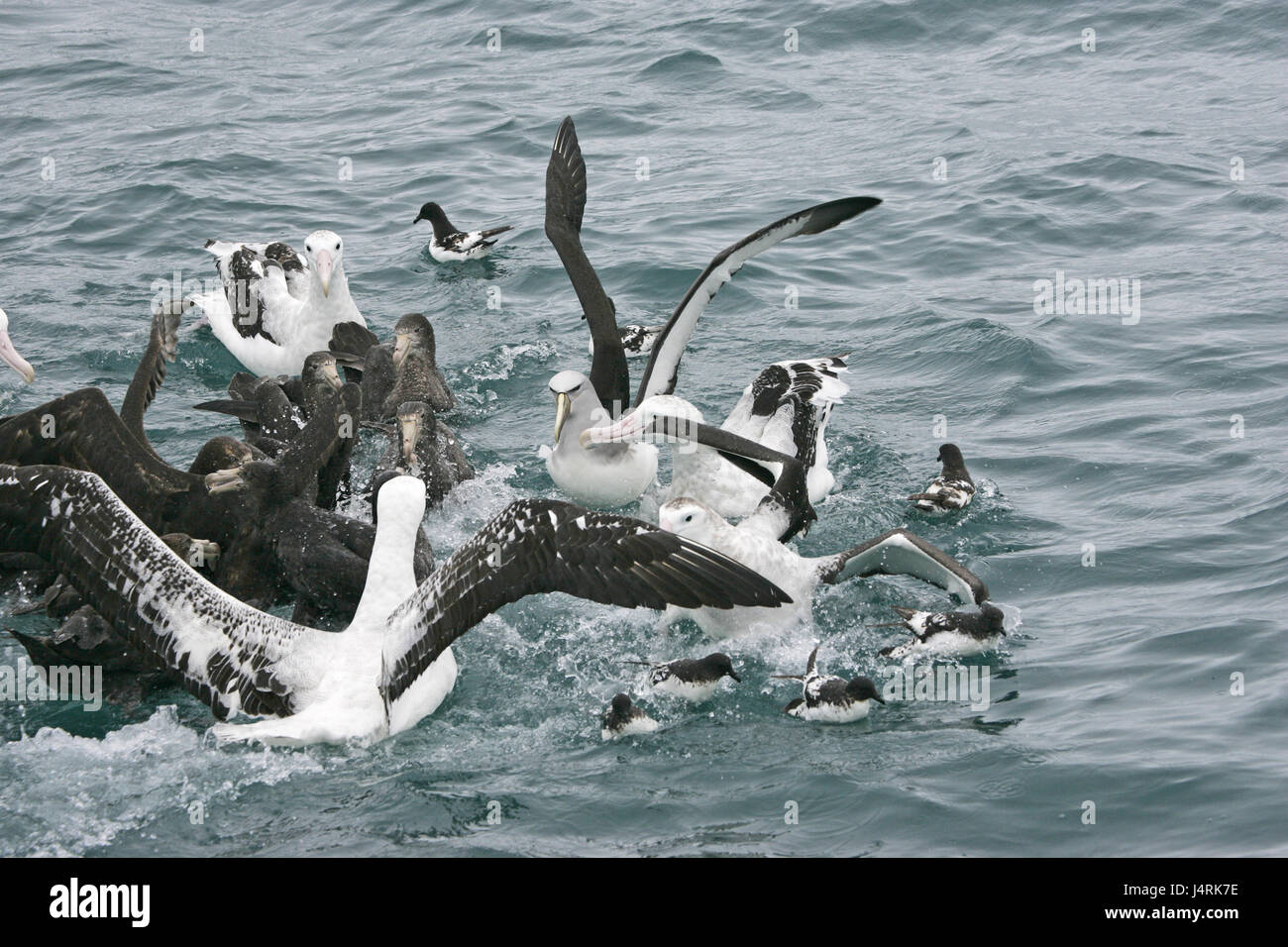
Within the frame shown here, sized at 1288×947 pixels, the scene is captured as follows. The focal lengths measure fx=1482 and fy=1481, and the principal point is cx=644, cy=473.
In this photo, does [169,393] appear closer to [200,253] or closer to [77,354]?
[77,354]

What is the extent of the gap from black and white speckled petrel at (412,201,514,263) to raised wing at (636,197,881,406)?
448 cm

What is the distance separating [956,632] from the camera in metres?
8.01

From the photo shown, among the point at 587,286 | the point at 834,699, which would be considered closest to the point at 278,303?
the point at 587,286

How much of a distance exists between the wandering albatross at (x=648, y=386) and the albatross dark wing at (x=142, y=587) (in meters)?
3.23

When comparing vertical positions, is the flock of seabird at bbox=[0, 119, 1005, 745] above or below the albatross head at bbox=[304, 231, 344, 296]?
below

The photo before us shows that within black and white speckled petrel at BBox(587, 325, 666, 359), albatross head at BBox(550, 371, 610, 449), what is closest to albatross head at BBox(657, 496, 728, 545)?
albatross head at BBox(550, 371, 610, 449)

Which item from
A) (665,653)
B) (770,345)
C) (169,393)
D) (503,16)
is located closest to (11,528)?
(665,653)

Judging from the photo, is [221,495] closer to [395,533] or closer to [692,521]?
[395,533]

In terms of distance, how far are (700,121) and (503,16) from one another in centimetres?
569

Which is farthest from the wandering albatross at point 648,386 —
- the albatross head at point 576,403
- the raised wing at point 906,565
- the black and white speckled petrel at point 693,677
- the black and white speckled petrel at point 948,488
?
the black and white speckled petrel at point 693,677

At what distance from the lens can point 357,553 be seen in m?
8.95

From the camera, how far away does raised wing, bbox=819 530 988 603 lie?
8.59 meters

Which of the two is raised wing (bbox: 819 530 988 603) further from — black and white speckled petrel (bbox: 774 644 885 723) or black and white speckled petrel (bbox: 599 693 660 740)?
black and white speckled petrel (bbox: 599 693 660 740)

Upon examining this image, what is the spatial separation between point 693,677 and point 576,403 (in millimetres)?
3410
